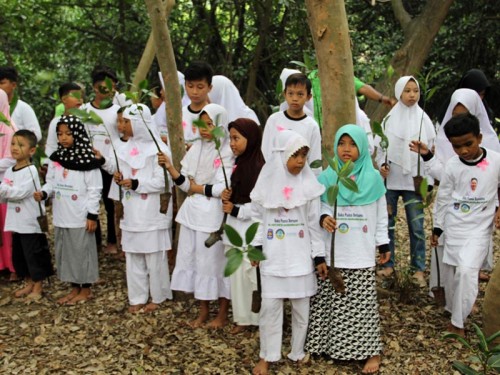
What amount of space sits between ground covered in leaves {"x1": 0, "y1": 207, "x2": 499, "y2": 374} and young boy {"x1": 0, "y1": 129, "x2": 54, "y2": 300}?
0.83ft

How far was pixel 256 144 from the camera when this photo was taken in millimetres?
4246

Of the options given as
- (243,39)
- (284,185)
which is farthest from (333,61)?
(243,39)

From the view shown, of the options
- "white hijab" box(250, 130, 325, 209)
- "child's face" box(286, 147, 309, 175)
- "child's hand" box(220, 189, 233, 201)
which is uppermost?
"child's face" box(286, 147, 309, 175)

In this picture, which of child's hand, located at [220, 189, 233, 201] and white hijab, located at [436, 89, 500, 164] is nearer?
child's hand, located at [220, 189, 233, 201]

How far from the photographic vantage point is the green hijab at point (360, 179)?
3.79m

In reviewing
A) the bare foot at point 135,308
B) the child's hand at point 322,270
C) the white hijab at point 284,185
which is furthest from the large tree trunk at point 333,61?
the bare foot at point 135,308

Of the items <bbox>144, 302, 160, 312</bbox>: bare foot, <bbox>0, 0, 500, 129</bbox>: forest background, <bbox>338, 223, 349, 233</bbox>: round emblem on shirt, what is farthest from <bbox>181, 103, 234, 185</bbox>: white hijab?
<bbox>0, 0, 500, 129</bbox>: forest background

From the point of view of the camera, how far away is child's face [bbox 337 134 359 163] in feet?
12.4

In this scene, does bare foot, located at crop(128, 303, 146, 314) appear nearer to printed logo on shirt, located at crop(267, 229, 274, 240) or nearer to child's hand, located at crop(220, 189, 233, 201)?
child's hand, located at crop(220, 189, 233, 201)

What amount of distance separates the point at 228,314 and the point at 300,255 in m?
1.34

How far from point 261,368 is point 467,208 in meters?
1.80

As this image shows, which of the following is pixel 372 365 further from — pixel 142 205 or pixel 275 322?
pixel 142 205

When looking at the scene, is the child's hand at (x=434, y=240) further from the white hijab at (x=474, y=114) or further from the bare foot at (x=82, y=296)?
the bare foot at (x=82, y=296)

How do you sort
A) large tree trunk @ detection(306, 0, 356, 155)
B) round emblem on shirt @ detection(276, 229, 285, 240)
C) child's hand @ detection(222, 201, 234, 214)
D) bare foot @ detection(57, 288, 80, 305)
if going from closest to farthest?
round emblem on shirt @ detection(276, 229, 285, 240), large tree trunk @ detection(306, 0, 356, 155), child's hand @ detection(222, 201, 234, 214), bare foot @ detection(57, 288, 80, 305)
